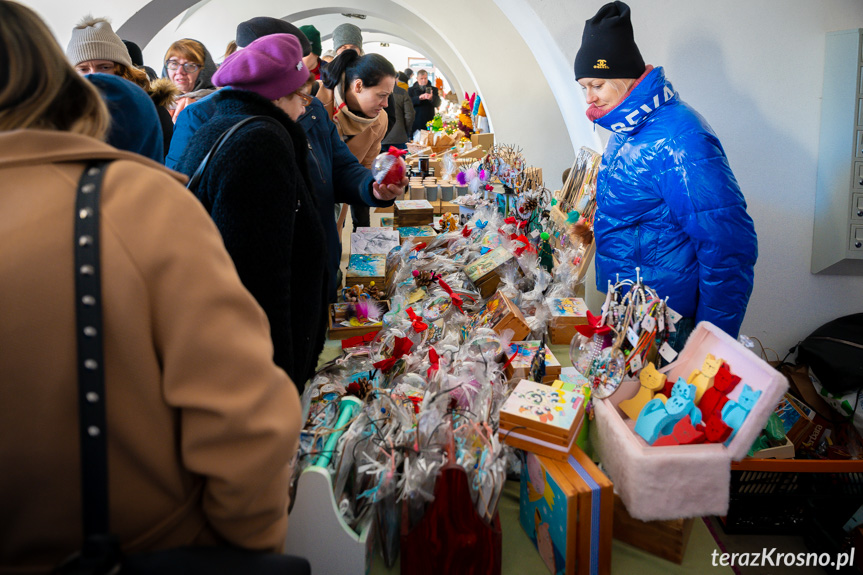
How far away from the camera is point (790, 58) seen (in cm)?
292

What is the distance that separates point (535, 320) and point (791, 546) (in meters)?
1.43

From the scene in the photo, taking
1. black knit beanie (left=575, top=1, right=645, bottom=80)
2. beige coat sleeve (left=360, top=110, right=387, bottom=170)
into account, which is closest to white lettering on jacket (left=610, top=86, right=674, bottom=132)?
black knit beanie (left=575, top=1, right=645, bottom=80)

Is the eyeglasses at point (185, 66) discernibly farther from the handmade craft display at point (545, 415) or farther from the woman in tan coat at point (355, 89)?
the handmade craft display at point (545, 415)

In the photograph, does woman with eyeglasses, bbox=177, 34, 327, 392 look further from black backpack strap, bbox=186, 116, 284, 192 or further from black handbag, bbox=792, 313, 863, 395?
black handbag, bbox=792, 313, 863, 395

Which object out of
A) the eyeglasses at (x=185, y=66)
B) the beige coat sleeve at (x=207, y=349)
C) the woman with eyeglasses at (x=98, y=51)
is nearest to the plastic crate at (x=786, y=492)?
the beige coat sleeve at (x=207, y=349)

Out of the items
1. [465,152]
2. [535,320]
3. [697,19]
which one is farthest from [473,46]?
[535,320]

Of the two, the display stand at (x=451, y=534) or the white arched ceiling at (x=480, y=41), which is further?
the white arched ceiling at (x=480, y=41)

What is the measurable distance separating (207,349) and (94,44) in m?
2.40

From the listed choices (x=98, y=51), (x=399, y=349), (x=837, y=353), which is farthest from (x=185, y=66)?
(x=837, y=353)

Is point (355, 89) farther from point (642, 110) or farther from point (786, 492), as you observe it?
point (786, 492)

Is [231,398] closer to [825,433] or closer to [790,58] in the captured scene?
[825,433]

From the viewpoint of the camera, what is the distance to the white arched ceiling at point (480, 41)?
20.0 feet

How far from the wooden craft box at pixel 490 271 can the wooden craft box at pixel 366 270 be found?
1.54ft

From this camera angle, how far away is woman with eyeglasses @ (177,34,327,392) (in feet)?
4.16
